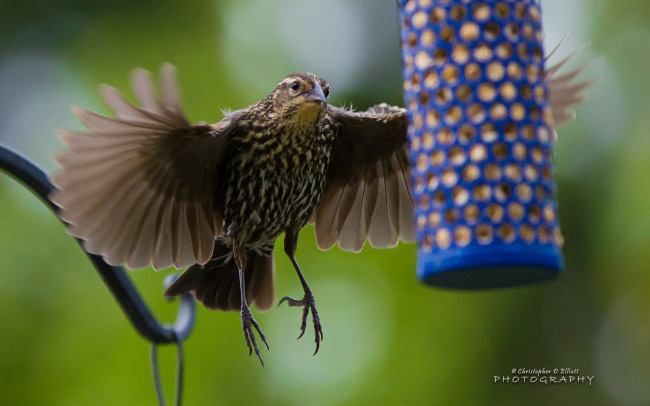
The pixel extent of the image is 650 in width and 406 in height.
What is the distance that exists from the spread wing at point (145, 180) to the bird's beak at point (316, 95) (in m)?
0.32

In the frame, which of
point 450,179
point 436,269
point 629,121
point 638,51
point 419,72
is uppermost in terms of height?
point 638,51

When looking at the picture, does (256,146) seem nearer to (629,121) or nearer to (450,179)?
(450,179)

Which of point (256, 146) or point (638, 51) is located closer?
point (256, 146)

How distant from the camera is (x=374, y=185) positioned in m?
4.37

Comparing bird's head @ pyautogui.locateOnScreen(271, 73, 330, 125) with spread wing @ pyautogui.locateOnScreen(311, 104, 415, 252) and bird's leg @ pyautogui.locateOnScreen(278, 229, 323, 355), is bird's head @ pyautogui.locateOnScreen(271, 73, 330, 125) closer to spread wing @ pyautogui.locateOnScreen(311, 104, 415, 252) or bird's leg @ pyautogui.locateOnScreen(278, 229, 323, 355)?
spread wing @ pyautogui.locateOnScreen(311, 104, 415, 252)

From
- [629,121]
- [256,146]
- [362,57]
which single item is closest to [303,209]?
[256,146]

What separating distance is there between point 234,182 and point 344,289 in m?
3.86

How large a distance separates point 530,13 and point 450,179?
56 cm

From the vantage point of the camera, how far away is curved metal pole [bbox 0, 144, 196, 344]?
3303mm

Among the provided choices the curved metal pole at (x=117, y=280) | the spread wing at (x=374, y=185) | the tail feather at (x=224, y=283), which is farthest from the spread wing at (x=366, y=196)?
the curved metal pole at (x=117, y=280)

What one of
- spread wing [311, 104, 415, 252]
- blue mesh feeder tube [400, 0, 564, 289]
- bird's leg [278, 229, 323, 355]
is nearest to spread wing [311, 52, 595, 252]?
spread wing [311, 104, 415, 252]

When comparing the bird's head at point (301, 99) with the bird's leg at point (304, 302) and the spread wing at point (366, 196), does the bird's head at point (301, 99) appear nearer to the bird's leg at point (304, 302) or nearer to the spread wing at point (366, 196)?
the spread wing at point (366, 196)

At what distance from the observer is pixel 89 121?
11.3 feet

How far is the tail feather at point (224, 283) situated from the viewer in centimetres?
431
